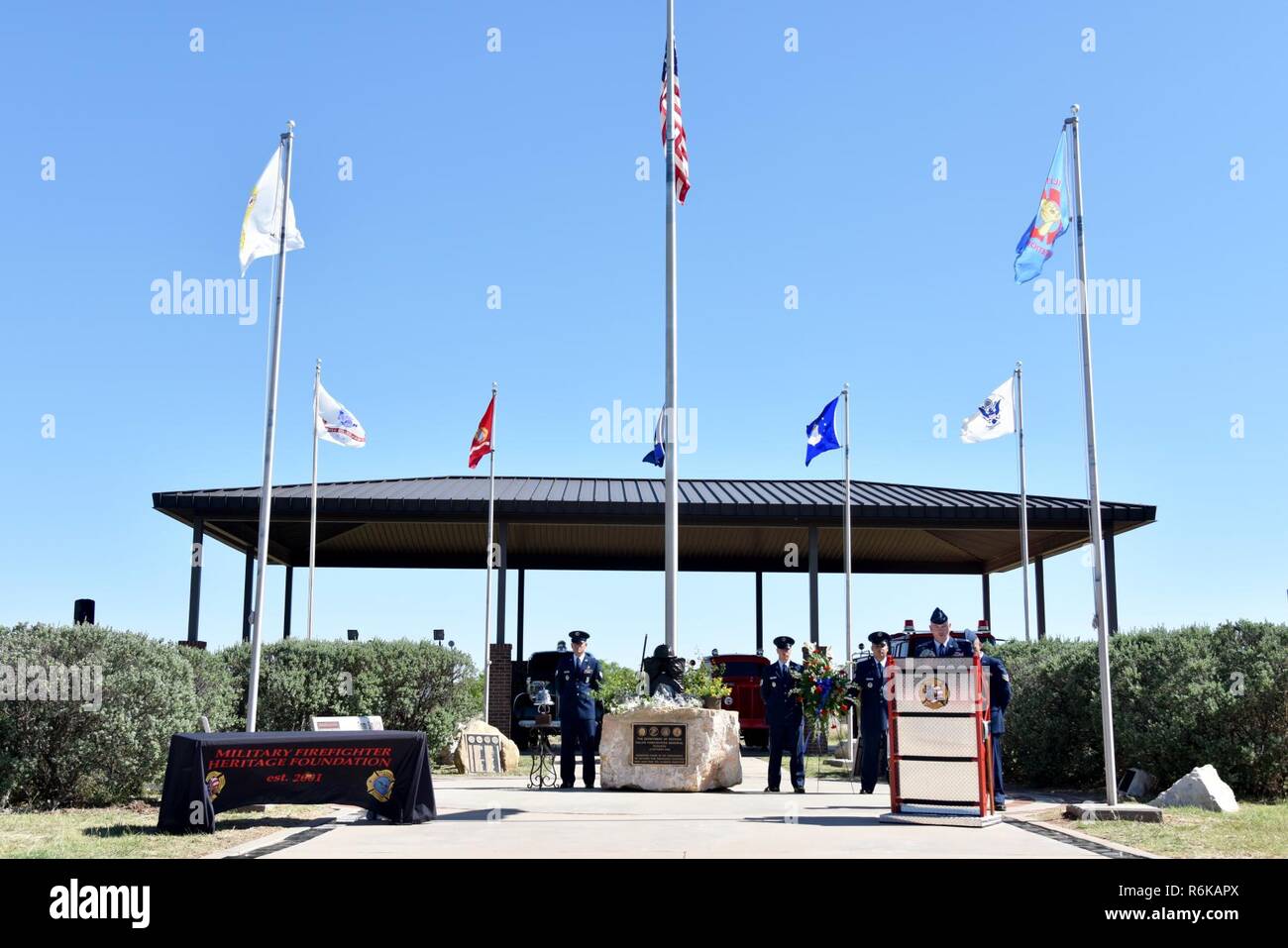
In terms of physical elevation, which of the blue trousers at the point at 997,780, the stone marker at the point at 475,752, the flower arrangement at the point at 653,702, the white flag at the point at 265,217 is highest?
the white flag at the point at 265,217

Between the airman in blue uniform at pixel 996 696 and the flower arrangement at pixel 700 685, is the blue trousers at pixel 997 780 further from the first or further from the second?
the flower arrangement at pixel 700 685

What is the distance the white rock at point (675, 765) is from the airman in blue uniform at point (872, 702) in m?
1.59

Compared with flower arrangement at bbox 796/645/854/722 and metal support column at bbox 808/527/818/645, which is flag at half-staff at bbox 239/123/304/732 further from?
metal support column at bbox 808/527/818/645

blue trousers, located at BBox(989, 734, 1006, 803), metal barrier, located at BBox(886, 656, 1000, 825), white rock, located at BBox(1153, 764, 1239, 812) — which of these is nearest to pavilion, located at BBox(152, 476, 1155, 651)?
blue trousers, located at BBox(989, 734, 1006, 803)

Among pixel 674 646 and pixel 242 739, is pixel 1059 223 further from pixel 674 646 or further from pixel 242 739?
pixel 242 739

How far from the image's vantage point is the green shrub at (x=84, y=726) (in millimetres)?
12812

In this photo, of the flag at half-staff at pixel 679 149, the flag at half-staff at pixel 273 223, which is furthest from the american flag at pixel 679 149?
the flag at half-staff at pixel 273 223

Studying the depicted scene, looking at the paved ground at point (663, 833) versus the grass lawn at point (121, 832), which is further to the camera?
the grass lawn at point (121, 832)

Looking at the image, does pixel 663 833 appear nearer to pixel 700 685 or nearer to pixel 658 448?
pixel 700 685

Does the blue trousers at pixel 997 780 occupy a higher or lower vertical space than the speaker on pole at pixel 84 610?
lower

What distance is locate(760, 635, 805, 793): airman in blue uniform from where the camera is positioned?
14789 millimetres

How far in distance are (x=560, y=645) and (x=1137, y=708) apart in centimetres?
750

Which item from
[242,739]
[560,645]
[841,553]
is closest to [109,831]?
[242,739]
